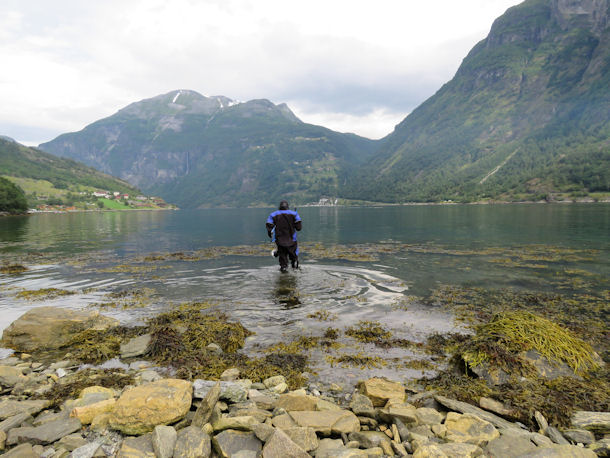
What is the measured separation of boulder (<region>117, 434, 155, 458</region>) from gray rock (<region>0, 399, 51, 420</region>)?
2350 mm

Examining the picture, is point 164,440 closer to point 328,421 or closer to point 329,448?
point 329,448

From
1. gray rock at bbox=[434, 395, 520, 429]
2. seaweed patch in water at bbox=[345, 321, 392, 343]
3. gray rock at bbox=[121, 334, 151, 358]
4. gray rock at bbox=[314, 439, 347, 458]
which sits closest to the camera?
gray rock at bbox=[314, 439, 347, 458]

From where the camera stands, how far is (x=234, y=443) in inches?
167

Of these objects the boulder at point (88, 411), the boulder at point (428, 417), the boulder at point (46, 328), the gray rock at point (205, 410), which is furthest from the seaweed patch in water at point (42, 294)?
the boulder at point (428, 417)

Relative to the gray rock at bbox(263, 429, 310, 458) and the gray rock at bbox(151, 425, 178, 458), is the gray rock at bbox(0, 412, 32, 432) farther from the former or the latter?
the gray rock at bbox(263, 429, 310, 458)

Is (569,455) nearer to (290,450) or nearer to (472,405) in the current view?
(472,405)

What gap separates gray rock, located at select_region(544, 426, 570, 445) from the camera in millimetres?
4613

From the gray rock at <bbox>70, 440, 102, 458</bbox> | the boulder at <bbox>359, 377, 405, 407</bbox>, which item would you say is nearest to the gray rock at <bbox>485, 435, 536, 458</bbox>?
the boulder at <bbox>359, 377, 405, 407</bbox>

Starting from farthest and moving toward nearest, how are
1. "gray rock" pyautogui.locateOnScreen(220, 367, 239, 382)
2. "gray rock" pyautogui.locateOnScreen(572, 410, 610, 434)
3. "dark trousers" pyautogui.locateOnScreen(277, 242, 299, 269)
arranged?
"dark trousers" pyautogui.locateOnScreen(277, 242, 299, 269)
"gray rock" pyautogui.locateOnScreen(220, 367, 239, 382)
"gray rock" pyautogui.locateOnScreen(572, 410, 610, 434)

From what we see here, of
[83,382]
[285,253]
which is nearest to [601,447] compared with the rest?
[83,382]

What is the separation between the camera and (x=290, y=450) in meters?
3.92

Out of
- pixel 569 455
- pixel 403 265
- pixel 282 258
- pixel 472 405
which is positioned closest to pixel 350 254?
pixel 403 265

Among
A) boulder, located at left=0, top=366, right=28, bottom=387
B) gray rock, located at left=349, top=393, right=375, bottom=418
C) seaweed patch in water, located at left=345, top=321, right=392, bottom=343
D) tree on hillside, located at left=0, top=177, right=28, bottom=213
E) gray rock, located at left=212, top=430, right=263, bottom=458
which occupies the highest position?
tree on hillside, located at left=0, top=177, right=28, bottom=213

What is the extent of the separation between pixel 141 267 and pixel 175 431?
1988cm
